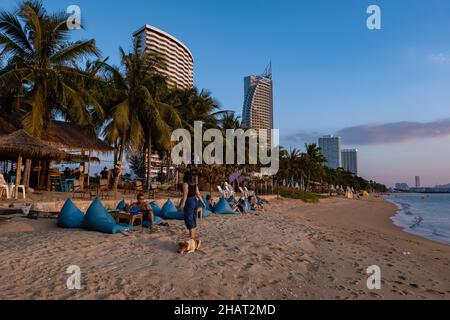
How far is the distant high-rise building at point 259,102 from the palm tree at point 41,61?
199 ft

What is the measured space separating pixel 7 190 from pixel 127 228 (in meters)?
6.37

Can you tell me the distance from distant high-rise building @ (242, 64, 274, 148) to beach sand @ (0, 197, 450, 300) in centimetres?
6727

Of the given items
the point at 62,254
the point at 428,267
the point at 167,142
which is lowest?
the point at 428,267

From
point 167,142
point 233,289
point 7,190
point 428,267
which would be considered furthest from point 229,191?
point 233,289

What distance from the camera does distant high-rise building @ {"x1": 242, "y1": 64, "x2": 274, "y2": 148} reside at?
249 ft

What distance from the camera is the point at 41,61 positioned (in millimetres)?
12219

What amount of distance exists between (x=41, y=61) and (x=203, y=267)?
12.4 m

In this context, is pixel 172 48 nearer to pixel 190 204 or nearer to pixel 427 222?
pixel 427 222

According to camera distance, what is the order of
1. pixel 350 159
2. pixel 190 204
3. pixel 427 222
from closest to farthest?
1. pixel 190 204
2. pixel 427 222
3. pixel 350 159

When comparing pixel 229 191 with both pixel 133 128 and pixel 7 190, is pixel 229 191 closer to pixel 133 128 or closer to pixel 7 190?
pixel 133 128

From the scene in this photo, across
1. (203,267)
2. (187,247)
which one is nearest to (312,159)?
(187,247)

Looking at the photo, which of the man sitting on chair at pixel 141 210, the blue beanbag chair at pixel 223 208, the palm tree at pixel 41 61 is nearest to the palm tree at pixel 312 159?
the blue beanbag chair at pixel 223 208
